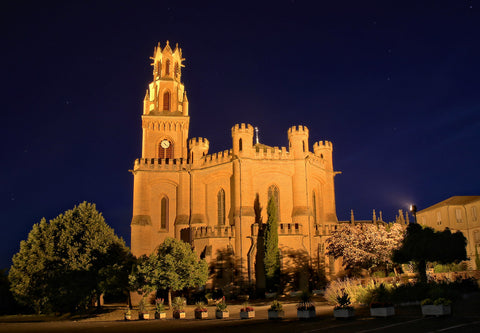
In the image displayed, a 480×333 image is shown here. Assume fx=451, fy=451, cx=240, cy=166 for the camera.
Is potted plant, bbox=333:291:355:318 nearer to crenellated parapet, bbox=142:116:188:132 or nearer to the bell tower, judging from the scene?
the bell tower

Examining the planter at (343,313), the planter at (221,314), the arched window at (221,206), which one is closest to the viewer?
the planter at (343,313)

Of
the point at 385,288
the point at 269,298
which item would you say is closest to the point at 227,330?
the point at 385,288

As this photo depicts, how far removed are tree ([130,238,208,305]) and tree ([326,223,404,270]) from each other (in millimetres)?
12338

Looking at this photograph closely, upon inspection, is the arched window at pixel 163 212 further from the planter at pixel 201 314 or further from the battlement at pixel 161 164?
the planter at pixel 201 314

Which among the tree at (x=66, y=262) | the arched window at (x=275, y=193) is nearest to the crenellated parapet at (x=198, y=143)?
the arched window at (x=275, y=193)

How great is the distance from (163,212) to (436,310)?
1315 inches

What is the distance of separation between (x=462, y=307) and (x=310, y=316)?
636 centimetres

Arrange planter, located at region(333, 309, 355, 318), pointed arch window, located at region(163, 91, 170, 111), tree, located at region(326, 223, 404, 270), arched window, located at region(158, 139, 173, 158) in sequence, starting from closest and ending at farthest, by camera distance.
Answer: planter, located at region(333, 309, 355, 318)
tree, located at region(326, 223, 404, 270)
arched window, located at region(158, 139, 173, 158)
pointed arch window, located at region(163, 91, 170, 111)

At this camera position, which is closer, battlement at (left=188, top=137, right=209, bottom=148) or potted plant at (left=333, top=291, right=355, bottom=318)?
potted plant at (left=333, top=291, right=355, bottom=318)

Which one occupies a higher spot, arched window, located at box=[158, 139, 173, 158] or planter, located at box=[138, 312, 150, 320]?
arched window, located at box=[158, 139, 173, 158]

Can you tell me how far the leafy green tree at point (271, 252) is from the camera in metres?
37.2

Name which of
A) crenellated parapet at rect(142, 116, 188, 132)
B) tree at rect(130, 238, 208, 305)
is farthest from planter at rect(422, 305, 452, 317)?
crenellated parapet at rect(142, 116, 188, 132)

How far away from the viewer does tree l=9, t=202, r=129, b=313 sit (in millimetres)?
34688

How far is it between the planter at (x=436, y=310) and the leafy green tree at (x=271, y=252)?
20.8m
